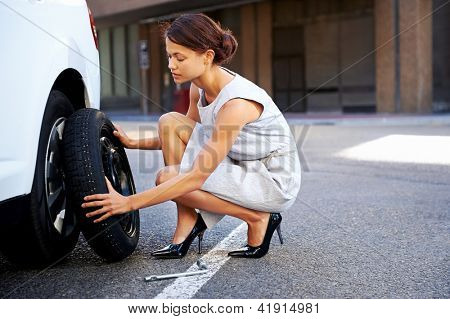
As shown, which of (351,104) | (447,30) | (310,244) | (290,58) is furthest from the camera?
(290,58)

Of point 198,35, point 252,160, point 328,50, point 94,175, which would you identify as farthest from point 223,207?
point 328,50

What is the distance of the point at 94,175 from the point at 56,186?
0.98ft

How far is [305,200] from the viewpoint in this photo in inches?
211

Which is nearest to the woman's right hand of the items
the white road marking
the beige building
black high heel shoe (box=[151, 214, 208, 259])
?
black high heel shoe (box=[151, 214, 208, 259])

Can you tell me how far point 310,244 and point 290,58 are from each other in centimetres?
2044

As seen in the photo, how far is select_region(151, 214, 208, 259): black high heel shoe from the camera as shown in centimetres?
338

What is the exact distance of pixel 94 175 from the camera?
2922 millimetres

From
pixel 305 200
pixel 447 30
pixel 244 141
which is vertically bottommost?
pixel 305 200
